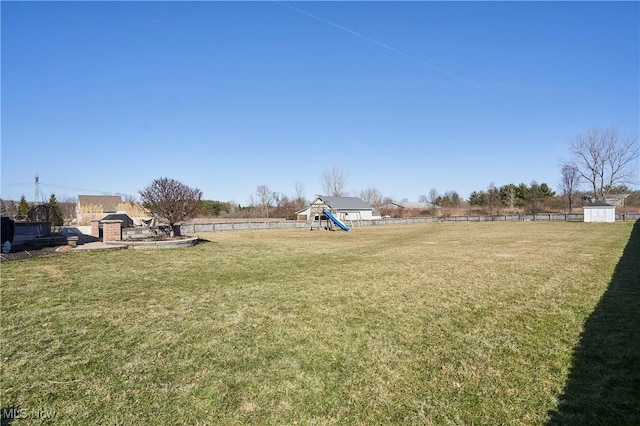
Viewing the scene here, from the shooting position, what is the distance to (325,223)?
124ft

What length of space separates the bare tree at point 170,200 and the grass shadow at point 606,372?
16.6 m

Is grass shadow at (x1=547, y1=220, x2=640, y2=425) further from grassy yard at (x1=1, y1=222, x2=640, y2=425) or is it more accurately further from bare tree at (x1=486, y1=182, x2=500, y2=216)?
bare tree at (x1=486, y1=182, x2=500, y2=216)

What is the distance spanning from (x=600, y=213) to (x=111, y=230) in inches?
1798

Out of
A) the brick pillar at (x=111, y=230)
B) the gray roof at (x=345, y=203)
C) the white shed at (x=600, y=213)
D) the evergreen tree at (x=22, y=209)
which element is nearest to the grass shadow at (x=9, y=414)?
the brick pillar at (x=111, y=230)

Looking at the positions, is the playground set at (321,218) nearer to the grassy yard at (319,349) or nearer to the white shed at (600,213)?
the grassy yard at (319,349)

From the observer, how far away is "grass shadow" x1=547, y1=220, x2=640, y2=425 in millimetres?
3168

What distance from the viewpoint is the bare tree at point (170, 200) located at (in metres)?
17.2

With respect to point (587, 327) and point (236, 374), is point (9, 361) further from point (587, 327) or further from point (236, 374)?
point (587, 327)

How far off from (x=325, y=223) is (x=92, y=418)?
115 ft

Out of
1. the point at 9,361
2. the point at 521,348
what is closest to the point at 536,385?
the point at 521,348

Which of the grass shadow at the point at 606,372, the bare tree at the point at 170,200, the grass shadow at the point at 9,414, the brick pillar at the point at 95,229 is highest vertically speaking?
the bare tree at the point at 170,200

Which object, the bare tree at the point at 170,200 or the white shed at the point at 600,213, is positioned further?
the white shed at the point at 600,213

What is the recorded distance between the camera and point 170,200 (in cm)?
1728

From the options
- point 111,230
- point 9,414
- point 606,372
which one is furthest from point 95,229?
point 606,372
